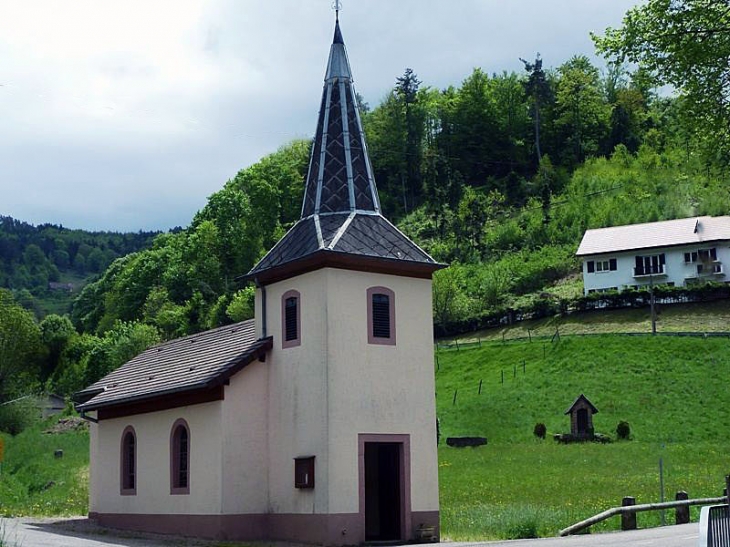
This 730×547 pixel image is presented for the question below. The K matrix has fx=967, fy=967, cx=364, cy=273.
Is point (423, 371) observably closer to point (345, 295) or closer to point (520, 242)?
point (345, 295)

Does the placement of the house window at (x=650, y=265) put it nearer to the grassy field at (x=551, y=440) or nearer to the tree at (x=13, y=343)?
the grassy field at (x=551, y=440)

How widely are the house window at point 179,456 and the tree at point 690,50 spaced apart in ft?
48.1

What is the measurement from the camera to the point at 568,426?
5006 cm

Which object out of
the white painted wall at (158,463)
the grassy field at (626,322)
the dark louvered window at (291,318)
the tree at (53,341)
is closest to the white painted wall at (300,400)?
the dark louvered window at (291,318)

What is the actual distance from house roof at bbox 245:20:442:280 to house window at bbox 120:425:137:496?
6879 mm

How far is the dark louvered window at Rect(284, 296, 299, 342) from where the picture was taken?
967 inches

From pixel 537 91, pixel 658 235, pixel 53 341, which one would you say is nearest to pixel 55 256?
pixel 53 341

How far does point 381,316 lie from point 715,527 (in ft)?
43.0

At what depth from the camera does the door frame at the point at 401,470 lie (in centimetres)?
2306

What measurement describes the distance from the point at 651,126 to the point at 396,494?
404 feet

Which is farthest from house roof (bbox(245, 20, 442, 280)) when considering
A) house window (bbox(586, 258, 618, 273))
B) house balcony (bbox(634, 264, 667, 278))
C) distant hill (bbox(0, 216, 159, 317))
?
distant hill (bbox(0, 216, 159, 317))

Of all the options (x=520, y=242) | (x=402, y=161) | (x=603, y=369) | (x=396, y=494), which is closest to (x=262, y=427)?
(x=396, y=494)

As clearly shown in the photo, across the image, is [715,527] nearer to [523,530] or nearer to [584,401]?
[523,530]

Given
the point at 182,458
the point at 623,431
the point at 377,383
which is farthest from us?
the point at 623,431
